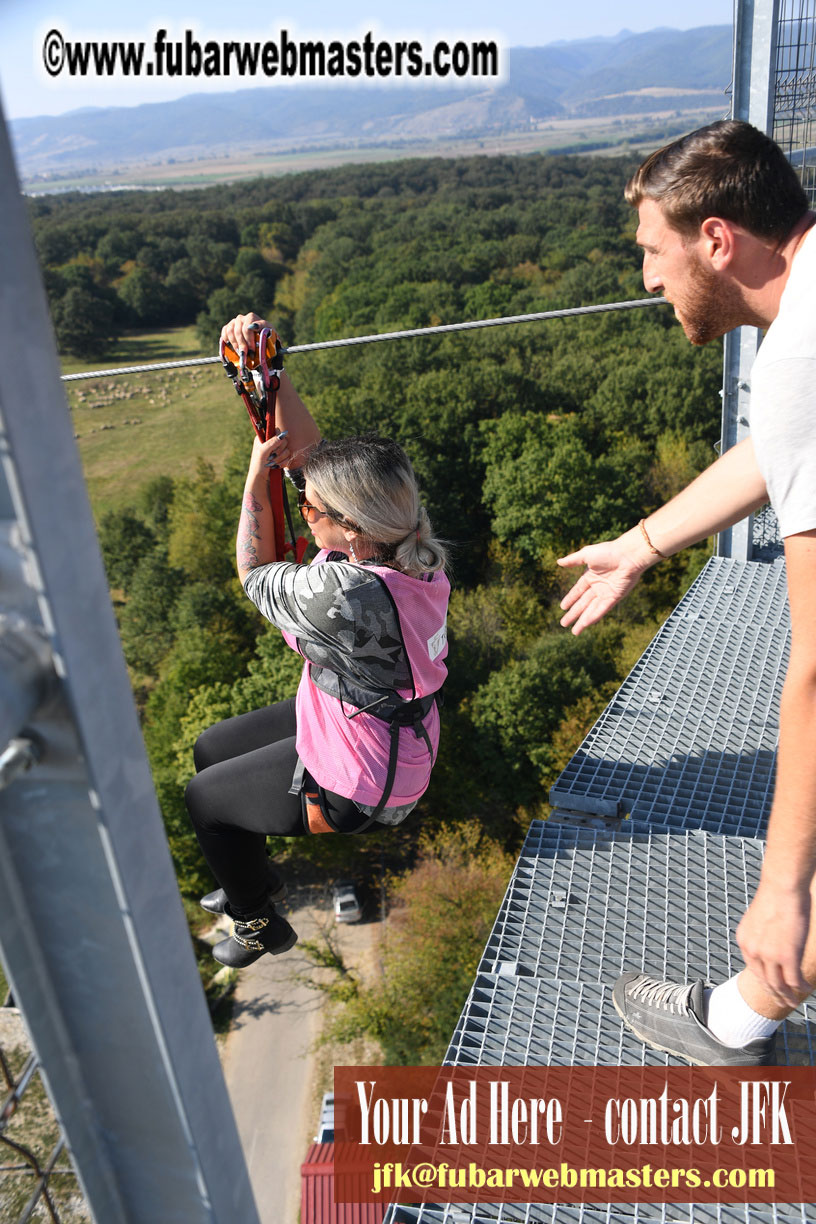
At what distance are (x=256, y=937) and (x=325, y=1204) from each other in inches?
388

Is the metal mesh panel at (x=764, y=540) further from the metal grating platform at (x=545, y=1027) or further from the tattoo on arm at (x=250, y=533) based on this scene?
the tattoo on arm at (x=250, y=533)

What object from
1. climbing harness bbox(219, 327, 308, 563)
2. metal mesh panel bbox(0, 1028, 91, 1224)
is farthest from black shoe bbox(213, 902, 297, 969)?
metal mesh panel bbox(0, 1028, 91, 1224)

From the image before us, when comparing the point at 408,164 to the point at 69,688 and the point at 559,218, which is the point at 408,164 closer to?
the point at 559,218

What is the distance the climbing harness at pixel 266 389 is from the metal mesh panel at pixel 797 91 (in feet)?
17.2

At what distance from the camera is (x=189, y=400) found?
58906 mm

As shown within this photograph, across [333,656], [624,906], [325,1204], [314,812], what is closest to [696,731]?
[624,906]

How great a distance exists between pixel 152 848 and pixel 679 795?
560cm

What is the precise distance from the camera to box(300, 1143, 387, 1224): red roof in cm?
1081

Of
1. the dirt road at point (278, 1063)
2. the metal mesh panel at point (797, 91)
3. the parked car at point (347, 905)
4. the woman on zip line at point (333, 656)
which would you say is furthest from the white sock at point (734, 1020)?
the parked car at point (347, 905)

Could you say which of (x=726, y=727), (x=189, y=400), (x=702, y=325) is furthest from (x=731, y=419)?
(x=189, y=400)

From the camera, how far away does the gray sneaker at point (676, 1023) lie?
3.52 metres

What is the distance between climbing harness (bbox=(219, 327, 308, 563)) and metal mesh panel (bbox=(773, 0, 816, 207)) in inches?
206

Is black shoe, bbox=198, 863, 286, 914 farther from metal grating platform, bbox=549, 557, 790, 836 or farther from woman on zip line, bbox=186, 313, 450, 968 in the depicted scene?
metal grating platform, bbox=549, 557, 790, 836

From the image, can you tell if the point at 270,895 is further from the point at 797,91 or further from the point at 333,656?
the point at 797,91
